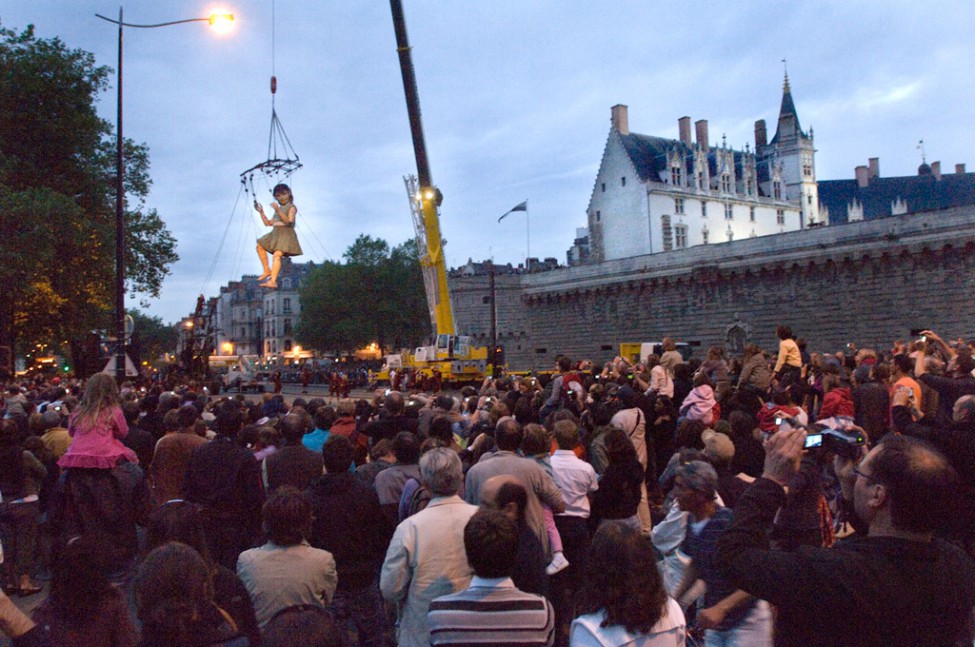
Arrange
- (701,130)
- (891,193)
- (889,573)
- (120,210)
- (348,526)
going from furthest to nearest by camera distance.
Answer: (891,193) < (701,130) < (120,210) < (348,526) < (889,573)

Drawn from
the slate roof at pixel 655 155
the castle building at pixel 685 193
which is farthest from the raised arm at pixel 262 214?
the slate roof at pixel 655 155

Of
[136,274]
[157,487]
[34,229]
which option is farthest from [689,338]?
[157,487]

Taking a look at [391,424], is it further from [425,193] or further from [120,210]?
[425,193]

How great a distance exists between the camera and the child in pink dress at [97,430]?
211 inches

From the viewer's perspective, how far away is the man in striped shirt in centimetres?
292

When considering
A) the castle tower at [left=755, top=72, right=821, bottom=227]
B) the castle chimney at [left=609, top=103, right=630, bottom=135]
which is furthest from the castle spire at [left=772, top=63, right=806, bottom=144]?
the castle chimney at [left=609, top=103, right=630, bottom=135]

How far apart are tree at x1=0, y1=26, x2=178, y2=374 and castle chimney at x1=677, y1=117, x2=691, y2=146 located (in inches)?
1754

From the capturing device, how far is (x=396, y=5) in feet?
77.9

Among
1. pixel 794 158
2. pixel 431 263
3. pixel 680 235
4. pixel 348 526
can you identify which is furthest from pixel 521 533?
pixel 794 158

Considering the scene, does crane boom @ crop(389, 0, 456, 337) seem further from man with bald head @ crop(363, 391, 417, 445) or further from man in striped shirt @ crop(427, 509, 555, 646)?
man in striped shirt @ crop(427, 509, 555, 646)

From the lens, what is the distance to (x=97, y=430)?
5414mm

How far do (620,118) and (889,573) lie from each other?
58.2m

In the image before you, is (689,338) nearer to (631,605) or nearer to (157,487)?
(157,487)

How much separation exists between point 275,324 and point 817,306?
74.3m
